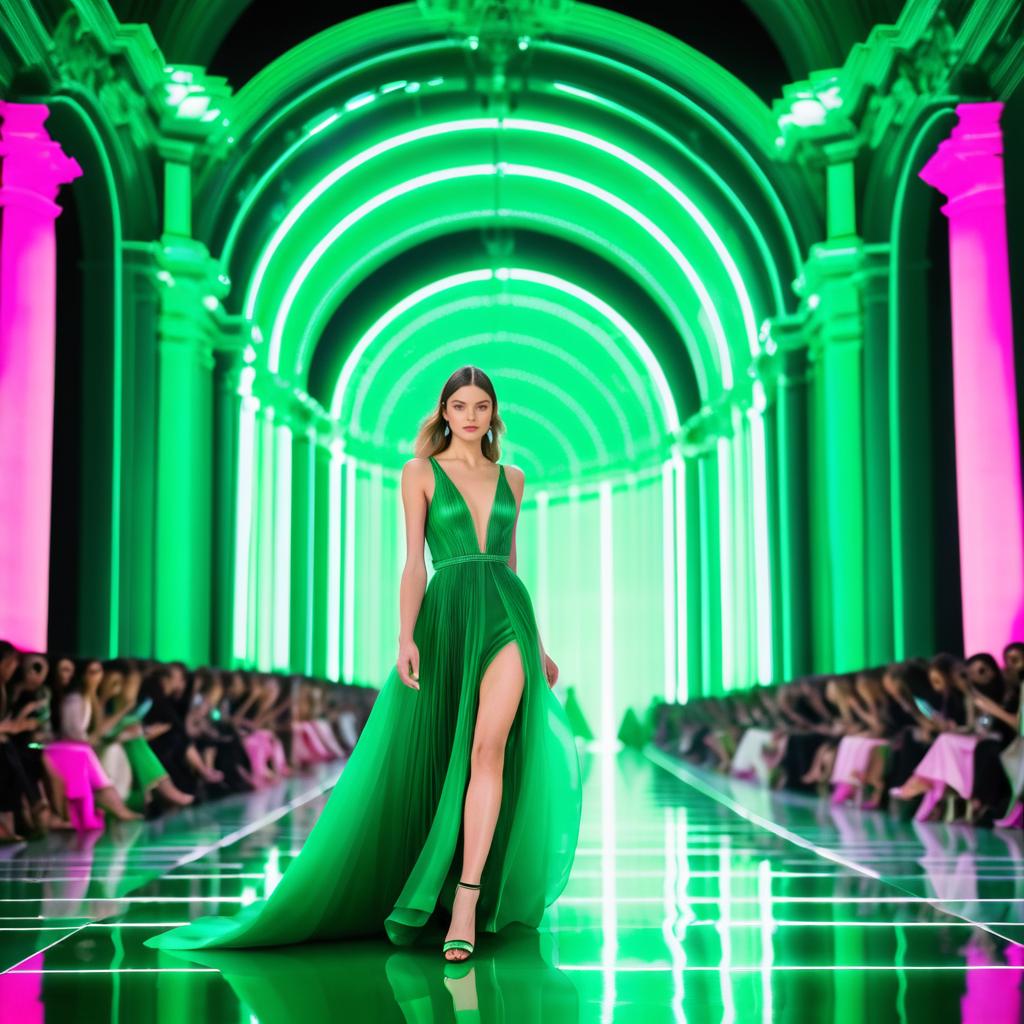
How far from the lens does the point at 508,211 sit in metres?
21.9

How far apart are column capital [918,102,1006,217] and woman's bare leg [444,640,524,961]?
25.0 feet

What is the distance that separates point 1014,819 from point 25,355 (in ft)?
23.2

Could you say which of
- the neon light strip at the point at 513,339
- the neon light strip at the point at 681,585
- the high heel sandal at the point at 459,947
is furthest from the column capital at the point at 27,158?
the neon light strip at the point at 681,585

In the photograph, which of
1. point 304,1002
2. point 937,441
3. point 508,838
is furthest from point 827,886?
point 937,441

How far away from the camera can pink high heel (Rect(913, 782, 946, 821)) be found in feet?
30.0

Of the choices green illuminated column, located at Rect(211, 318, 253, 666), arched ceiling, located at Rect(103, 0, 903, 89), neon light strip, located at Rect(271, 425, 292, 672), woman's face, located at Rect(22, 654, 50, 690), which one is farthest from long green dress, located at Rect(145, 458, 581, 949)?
neon light strip, located at Rect(271, 425, 292, 672)

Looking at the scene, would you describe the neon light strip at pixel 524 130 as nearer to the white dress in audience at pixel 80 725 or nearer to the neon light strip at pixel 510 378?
the neon light strip at pixel 510 378

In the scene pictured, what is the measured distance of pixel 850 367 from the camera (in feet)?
46.3

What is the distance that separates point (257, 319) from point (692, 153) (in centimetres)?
568

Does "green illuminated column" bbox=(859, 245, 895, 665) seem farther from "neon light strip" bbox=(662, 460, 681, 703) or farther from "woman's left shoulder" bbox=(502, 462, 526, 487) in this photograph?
"neon light strip" bbox=(662, 460, 681, 703)

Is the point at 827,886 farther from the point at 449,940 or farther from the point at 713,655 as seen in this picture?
the point at 713,655

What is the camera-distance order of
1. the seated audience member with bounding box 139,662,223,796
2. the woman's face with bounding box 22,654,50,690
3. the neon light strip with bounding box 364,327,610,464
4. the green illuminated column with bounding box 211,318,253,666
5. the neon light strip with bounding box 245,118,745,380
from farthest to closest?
the neon light strip with bounding box 364,327,610,464, the neon light strip with bounding box 245,118,745,380, the green illuminated column with bounding box 211,318,253,666, the seated audience member with bounding box 139,662,223,796, the woman's face with bounding box 22,654,50,690

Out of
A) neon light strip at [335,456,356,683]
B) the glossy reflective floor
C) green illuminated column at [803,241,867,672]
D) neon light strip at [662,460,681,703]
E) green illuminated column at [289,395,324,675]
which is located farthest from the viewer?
neon light strip at [335,456,356,683]

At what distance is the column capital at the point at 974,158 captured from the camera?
1059 cm
